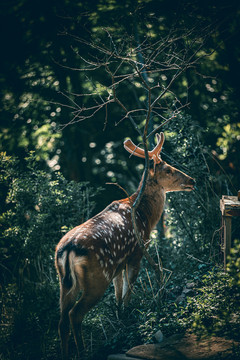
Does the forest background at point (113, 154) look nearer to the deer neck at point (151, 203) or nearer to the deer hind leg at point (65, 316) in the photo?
the deer hind leg at point (65, 316)

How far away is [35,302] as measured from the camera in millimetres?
5523

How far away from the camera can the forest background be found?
4527mm

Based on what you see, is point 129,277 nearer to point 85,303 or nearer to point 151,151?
point 85,303

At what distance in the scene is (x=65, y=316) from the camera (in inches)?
161

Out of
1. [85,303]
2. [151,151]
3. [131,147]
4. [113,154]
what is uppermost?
[131,147]

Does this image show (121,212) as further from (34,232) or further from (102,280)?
(34,232)

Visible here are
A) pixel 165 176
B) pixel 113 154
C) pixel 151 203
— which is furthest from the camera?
pixel 113 154

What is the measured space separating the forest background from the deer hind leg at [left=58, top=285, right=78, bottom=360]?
35 cm

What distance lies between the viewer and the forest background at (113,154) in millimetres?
4527

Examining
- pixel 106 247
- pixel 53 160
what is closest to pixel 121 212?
pixel 106 247

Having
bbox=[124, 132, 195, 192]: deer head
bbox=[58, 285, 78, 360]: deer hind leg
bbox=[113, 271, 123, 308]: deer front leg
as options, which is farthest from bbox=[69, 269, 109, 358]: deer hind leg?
A: bbox=[124, 132, 195, 192]: deer head

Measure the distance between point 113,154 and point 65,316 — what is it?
7.10 metres

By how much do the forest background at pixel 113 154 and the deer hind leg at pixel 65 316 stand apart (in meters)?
0.35

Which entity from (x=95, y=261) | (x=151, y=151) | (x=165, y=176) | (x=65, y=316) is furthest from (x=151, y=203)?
(x=65, y=316)
